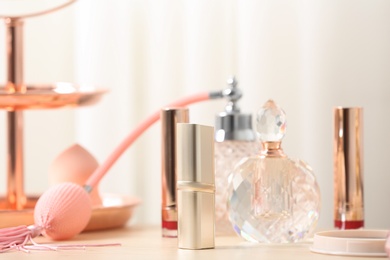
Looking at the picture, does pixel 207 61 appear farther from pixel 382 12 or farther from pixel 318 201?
pixel 318 201

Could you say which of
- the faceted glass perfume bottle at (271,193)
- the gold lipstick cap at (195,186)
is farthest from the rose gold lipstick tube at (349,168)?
the gold lipstick cap at (195,186)

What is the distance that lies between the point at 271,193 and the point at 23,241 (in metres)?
0.23

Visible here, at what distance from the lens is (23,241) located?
0.82 m

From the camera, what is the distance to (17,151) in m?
1.05

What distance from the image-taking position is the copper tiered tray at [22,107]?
97 centimetres

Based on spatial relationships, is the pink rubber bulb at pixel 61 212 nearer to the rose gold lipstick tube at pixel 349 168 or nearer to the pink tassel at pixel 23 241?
the pink tassel at pixel 23 241

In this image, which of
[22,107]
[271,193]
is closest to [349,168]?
[271,193]

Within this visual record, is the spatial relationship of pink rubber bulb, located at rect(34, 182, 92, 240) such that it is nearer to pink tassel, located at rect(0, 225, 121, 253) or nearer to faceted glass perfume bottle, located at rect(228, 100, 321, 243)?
pink tassel, located at rect(0, 225, 121, 253)

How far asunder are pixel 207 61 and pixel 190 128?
41 centimetres

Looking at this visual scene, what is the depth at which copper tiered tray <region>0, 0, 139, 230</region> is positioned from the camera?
3.17ft

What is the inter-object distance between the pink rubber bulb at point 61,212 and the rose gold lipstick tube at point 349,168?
0.83 ft

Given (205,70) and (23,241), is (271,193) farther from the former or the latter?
(205,70)

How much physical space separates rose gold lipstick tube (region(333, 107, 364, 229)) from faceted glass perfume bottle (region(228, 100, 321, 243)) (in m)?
0.08

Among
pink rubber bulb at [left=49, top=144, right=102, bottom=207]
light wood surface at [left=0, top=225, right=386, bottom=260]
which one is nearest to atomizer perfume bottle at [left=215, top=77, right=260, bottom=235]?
light wood surface at [left=0, top=225, right=386, bottom=260]
